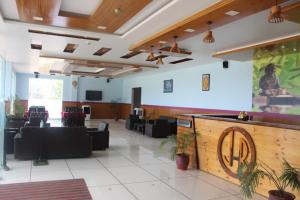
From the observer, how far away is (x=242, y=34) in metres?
5.39

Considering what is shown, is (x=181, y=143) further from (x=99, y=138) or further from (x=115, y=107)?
(x=115, y=107)

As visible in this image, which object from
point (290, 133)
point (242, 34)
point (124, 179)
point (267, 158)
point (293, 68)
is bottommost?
point (124, 179)

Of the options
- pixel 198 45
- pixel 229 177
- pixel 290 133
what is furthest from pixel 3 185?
pixel 198 45

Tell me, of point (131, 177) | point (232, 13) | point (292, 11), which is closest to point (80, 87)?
point (131, 177)

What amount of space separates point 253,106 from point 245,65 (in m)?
1.24

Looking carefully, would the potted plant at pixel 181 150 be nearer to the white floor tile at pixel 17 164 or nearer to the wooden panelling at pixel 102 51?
the white floor tile at pixel 17 164

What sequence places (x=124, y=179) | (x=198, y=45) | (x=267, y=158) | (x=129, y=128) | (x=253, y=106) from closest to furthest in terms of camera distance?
(x=267, y=158) → (x=124, y=179) → (x=198, y=45) → (x=253, y=106) → (x=129, y=128)

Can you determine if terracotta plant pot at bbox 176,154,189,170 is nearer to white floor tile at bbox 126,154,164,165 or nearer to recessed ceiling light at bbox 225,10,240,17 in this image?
white floor tile at bbox 126,154,164,165

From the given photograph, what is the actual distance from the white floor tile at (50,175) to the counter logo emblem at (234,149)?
2.77 m

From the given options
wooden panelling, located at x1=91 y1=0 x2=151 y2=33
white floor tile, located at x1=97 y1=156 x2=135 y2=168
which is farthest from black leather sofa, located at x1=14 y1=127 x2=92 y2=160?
wooden panelling, located at x1=91 y1=0 x2=151 y2=33

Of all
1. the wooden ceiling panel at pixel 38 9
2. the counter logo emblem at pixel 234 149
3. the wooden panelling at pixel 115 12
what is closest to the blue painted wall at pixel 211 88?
the counter logo emblem at pixel 234 149

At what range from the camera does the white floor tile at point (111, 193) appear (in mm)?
3773

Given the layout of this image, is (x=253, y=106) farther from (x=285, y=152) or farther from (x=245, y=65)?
(x=285, y=152)

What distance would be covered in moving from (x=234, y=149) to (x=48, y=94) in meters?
14.4
